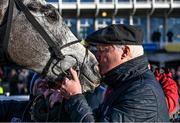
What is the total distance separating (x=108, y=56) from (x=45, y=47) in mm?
619

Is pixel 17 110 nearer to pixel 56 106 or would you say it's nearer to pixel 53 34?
pixel 56 106

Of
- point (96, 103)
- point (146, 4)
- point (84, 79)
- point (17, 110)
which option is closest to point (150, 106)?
point (84, 79)

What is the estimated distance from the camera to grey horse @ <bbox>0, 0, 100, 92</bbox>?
3.06 metres

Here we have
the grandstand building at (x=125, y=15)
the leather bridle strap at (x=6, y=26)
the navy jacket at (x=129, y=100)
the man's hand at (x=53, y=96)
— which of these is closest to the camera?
the navy jacket at (x=129, y=100)

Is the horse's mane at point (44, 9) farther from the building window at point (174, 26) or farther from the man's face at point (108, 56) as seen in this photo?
the building window at point (174, 26)

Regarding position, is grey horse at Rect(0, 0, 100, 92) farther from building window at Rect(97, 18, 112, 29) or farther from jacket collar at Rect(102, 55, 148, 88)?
building window at Rect(97, 18, 112, 29)

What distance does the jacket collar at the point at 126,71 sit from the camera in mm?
2553

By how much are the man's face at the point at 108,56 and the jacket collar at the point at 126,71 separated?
28mm

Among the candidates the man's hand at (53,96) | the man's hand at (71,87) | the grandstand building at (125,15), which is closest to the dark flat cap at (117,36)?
the man's hand at (71,87)

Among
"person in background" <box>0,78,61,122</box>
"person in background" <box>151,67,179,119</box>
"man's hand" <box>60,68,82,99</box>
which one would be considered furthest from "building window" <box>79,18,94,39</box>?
"man's hand" <box>60,68,82,99</box>

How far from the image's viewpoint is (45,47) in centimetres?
309

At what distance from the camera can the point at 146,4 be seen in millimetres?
43344

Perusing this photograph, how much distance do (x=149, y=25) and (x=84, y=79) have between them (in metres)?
40.9

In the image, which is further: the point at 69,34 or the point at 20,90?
the point at 20,90
